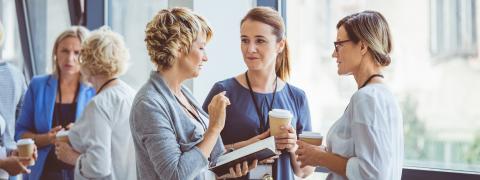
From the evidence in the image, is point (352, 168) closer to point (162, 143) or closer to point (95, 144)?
point (162, 143)

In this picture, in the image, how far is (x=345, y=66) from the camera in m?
2.11

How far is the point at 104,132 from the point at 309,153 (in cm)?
102

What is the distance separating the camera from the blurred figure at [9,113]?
2.82m

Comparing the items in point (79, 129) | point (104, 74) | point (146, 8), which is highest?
point (146, 8)

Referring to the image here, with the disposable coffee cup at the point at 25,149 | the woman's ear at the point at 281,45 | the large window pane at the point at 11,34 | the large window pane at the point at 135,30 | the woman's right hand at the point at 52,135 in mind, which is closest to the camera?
the woman's ear at the point at 281,45

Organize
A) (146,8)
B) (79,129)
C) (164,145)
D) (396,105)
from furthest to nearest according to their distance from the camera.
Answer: (146,8)
(79,129)
(396,105)
(164,145)

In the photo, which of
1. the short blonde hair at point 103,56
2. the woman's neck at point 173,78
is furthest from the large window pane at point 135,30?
the woman's neck at point 173,78

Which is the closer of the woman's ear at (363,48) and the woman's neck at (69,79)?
the woman's ear at (363,48)

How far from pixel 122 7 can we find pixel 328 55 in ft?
5.72

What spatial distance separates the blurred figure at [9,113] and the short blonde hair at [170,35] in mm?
1185

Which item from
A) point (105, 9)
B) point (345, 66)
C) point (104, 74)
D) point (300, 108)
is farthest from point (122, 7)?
point (345, 66)

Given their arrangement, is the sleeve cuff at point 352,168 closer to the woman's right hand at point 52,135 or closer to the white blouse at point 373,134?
the white blouse at point 373,134

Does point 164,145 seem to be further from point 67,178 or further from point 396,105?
point 67,178

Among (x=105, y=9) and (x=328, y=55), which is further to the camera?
(x=105, y=9)
